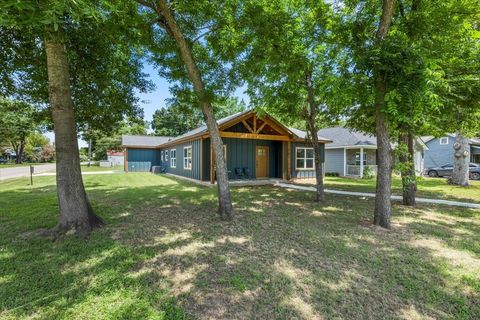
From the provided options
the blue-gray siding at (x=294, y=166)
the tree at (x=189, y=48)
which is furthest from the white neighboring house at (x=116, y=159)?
the tree at (x=189, y=48)

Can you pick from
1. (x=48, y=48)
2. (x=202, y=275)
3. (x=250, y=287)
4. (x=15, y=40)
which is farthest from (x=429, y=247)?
(x=15, y=40)

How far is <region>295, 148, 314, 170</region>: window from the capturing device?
16.0 metres

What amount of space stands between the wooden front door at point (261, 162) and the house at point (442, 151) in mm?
19392

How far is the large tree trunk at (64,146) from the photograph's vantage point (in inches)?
183

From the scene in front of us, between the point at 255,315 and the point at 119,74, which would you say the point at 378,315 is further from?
the point at 119,74

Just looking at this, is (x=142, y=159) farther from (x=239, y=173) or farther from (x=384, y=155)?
(x=384, y=155)

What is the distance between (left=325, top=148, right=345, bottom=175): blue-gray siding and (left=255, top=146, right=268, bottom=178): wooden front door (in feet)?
24.6

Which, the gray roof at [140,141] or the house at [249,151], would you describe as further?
the gray roof at [140,141]

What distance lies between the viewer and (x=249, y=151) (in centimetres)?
1441

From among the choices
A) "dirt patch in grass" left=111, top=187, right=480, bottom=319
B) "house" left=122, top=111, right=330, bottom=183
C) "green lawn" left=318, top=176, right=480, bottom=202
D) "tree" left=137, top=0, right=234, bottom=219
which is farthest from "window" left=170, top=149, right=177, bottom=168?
"dirt patch in grass" left=111, top=187, right=480, bottom=319

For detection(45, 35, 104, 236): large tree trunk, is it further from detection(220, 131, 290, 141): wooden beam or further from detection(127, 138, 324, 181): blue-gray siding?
detection(127, 138, 324, 181): blue-gray siding

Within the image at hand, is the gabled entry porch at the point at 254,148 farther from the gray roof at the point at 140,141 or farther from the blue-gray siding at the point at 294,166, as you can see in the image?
the gray roof at the point at 140,141

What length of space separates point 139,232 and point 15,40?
5.00 metres

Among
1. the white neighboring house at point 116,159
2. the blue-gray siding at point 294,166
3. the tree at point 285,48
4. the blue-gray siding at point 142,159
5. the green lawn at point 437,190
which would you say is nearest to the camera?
the tree at point 285,48
